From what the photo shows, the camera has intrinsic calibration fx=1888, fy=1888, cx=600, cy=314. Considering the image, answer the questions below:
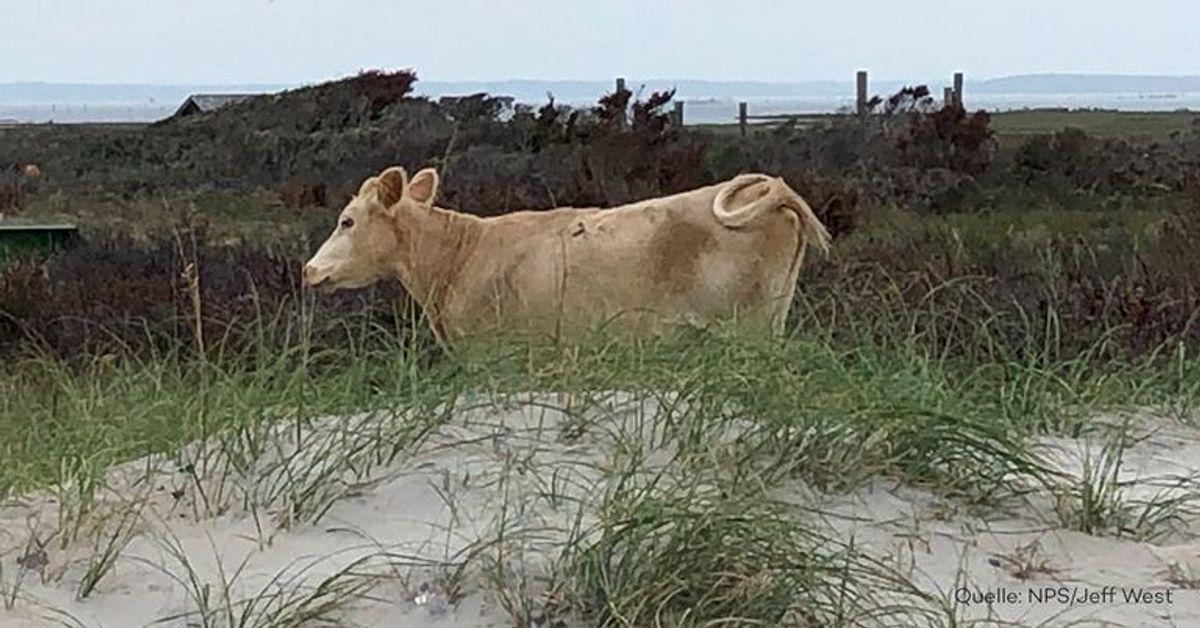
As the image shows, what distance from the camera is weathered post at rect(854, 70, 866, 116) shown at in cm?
3356

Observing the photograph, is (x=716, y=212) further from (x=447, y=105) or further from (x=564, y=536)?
(x=447, y=105)

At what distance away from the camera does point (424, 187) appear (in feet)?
30.8

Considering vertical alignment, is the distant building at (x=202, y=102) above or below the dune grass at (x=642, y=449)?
below

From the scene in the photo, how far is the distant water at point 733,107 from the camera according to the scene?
183 feet

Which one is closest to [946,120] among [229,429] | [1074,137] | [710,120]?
[1074,137]

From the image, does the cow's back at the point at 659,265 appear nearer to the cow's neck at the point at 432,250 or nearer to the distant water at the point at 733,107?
the cow's neck at the point at 432,250

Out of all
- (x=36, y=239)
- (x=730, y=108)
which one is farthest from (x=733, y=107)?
(x=36, y=239)

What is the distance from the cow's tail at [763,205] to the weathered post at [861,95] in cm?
2525

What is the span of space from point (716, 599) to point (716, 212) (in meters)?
4.32

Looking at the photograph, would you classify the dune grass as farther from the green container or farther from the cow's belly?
the green container

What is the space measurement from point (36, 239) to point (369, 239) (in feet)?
23.4

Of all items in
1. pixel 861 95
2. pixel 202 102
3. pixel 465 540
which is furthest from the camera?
pixel 202 102

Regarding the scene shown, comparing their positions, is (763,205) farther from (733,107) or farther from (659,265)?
(733,107)

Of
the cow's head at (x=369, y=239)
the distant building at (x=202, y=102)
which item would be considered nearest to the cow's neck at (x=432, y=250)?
the cow's head at (x=369, y=239)
